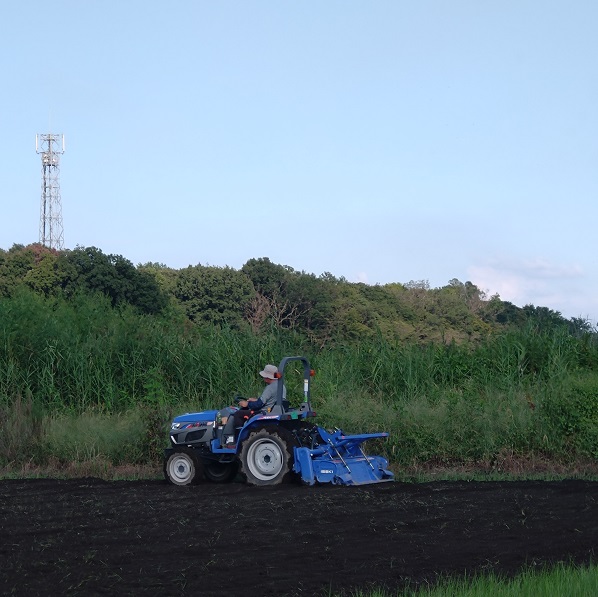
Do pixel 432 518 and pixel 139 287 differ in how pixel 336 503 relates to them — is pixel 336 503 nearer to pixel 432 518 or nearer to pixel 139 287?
pixel 432 518

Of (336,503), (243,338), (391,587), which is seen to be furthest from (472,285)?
(391,587)

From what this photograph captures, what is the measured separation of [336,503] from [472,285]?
151ft

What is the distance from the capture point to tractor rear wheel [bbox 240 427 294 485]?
13.2 meters

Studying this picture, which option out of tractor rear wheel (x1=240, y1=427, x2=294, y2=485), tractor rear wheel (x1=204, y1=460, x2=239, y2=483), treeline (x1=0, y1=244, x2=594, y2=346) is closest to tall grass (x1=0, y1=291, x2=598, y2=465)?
tractor rear wheel (x1=204, y1=460, x2=239, y2=483)

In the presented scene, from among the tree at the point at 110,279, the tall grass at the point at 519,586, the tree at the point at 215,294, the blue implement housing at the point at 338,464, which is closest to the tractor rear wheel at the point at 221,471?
the blue implement housing at the point at 338,464

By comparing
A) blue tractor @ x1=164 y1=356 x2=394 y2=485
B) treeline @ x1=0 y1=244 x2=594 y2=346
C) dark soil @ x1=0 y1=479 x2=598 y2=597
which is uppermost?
treeline @ x1=0 y1=244 x2=594 y2=346

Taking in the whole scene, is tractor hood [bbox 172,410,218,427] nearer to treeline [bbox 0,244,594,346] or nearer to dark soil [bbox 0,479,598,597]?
dark soil [bbox 0,479,598,597]

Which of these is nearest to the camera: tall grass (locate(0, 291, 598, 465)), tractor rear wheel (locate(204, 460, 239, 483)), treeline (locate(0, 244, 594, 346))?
tractor rear wheel (locate(204, 460, 239, 483))

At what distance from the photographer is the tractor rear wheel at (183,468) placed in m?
14.2

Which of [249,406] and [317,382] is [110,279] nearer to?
[317,382]

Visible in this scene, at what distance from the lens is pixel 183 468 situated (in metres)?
14.4

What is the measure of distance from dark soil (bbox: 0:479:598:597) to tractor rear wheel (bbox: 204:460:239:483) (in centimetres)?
148

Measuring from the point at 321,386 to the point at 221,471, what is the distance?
3.82 meters

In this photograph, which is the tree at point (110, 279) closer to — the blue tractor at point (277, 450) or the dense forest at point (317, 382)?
the dense forest at point (317, 382)
